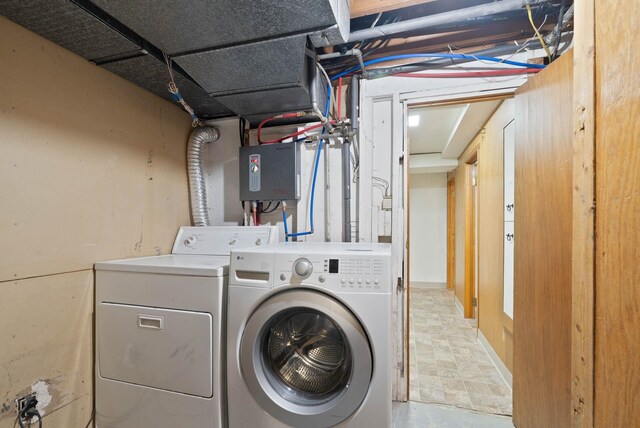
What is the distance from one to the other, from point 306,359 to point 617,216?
1221 millimetres

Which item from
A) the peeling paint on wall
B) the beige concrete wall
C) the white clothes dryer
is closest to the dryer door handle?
the white clothes dryer

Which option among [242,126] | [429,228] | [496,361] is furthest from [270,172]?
[429,228]

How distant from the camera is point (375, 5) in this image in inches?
54.1

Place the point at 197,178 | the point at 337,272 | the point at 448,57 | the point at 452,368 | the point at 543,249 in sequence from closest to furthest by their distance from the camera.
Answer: the point at 337,272 → the point at 543,249 → the point at 448,57 → the point at 197,178 → the point at 452,368

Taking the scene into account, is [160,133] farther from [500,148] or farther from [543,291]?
[500,148]

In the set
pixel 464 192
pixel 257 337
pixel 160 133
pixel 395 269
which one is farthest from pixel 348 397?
pixel 464 192

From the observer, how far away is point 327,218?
6.10 ft

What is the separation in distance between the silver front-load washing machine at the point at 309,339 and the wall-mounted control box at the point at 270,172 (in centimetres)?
74

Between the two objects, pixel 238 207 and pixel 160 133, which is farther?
pixel 238 207

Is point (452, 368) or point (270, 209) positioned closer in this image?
point (270, 209)

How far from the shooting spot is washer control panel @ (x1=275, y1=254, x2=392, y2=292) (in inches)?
40.2

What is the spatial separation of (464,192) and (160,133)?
3.68m

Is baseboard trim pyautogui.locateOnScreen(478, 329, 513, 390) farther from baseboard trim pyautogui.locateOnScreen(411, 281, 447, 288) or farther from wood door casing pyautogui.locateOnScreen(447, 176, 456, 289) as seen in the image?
baseboard trim pyautogui.locateOnScreen(411, 281, 447, 288)

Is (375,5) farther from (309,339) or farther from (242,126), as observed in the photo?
(309,339)
